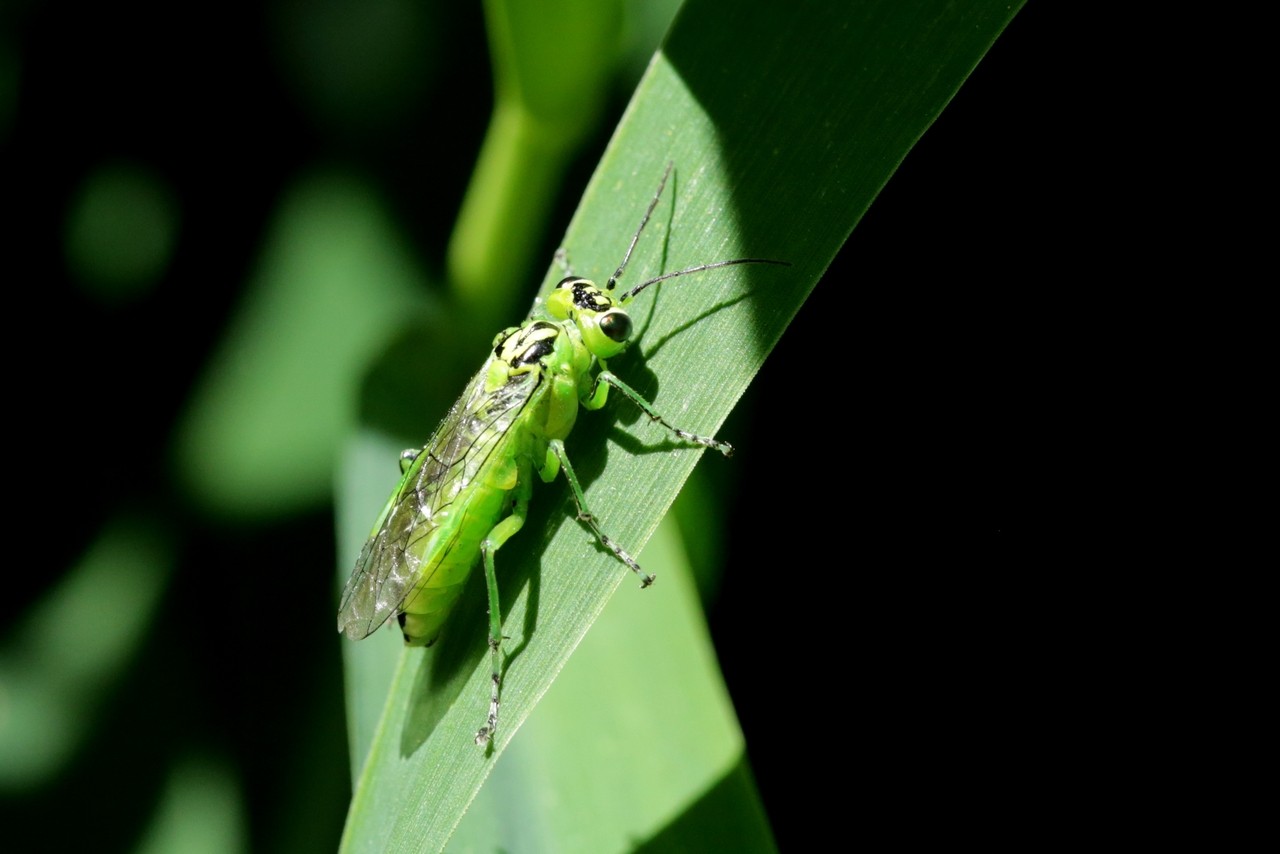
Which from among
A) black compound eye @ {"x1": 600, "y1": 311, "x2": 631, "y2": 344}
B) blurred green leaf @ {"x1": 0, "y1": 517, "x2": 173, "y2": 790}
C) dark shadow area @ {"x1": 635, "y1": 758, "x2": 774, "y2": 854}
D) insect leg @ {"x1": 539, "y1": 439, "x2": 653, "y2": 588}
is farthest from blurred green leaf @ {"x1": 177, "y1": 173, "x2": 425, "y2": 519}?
dark shadow area @ {"x1": 635, "y1": 758, "x2": 774, "y2": 854}

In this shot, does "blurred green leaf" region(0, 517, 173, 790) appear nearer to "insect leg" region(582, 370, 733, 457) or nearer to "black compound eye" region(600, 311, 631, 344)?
"insect leg" region(582, 370, 733, 457)

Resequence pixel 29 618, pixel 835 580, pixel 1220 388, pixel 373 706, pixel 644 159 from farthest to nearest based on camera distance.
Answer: pixel 29 618, pixel 835 580, pixel 1220 388, pixel 373 706, pixel 644 159

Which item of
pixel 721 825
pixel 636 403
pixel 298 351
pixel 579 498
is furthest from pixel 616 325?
pixel 298 351

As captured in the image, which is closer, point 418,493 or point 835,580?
point 418,493

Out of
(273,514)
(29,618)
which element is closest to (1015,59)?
(273,514)

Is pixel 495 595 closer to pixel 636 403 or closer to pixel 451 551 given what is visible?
pixel 451 551

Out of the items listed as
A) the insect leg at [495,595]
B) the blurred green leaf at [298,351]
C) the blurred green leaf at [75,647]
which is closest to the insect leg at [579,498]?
the insect leg at [495,595]

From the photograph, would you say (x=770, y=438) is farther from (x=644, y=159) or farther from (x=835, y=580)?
(x=644, y=159)

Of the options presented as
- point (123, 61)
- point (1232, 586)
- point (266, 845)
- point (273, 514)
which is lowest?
point (266, 845)
